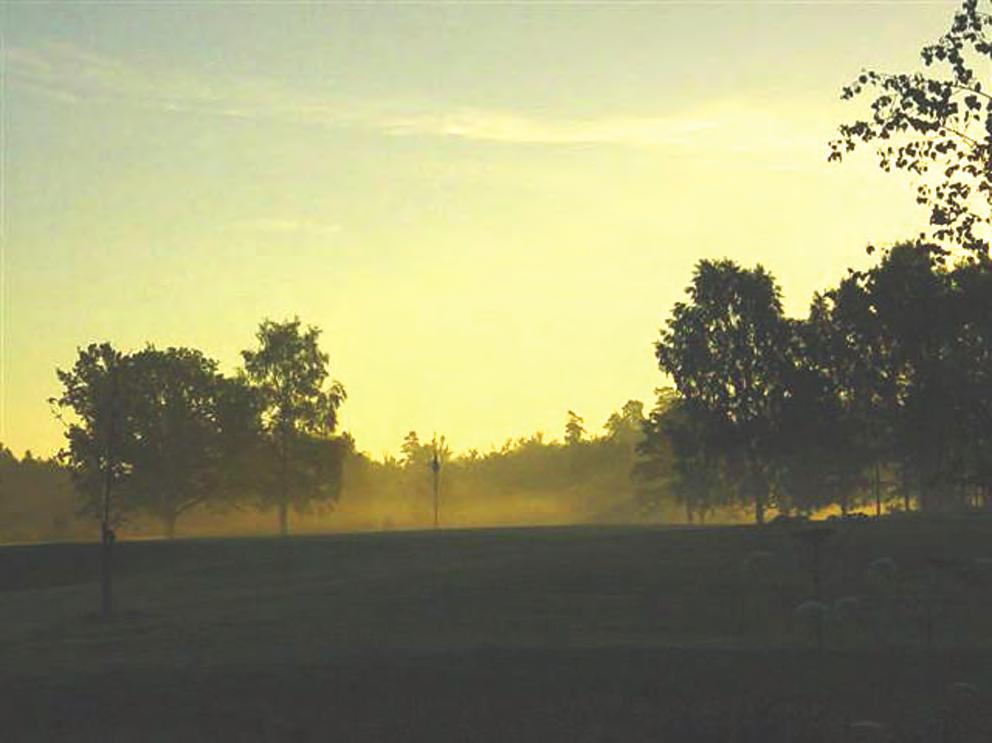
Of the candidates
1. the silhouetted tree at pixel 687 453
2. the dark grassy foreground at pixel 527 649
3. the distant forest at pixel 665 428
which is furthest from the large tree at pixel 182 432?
the dark grassy foreground at pixel 527 649

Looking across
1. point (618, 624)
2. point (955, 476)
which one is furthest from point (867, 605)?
point (955, 476)

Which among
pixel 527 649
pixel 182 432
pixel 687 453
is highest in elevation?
pixel 182 432

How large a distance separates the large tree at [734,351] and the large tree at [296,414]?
34548 mm

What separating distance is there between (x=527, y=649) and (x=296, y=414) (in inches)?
3970

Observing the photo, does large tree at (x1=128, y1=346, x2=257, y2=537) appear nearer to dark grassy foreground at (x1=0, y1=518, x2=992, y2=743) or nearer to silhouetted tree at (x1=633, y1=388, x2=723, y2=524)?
silhouetted tree at (x1=633, y1=388, x2=723, y2=524)

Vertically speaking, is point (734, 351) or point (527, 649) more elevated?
point (734, 351)

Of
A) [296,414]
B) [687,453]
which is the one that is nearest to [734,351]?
[687,453]

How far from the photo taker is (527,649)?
3678cm

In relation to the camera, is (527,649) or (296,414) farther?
(296,414)

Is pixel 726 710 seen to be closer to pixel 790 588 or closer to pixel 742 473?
pixel 790 588

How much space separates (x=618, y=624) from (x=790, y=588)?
9.76 m

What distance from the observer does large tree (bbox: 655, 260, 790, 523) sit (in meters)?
114

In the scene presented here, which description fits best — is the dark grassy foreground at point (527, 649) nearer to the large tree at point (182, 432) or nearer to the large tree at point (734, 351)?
the large tree at point (734, 351)

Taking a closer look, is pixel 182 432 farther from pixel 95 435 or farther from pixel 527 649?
pixel 527 649
